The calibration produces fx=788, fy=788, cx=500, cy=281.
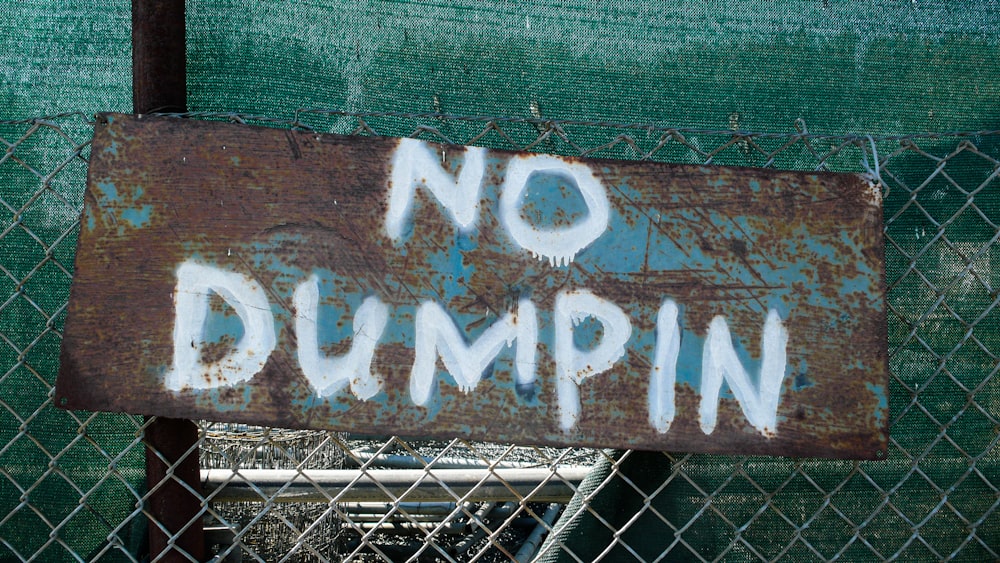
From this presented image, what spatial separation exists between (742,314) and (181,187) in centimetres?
112

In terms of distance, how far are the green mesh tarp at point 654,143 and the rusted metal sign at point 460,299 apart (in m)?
0.24

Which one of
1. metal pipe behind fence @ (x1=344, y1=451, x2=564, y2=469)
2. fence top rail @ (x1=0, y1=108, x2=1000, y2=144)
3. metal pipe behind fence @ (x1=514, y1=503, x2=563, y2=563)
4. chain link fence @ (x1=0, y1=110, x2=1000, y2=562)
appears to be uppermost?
fence top rail @ (x1=0, y1=108, x2=1000, y2=144)

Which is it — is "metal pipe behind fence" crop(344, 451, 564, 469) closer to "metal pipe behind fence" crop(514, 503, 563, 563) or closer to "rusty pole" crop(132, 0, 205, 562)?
"metal pipe behind fence" crop(514, 503, 563, 563)

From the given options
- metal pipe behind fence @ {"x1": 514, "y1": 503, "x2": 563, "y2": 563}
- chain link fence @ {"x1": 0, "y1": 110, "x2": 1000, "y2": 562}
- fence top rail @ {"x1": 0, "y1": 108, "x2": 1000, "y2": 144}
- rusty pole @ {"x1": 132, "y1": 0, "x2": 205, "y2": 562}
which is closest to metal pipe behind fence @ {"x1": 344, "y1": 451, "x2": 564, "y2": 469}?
metal pipe behind fence @ {"x1": 514, "y1": 503, "x2": 563, "y2": 563}

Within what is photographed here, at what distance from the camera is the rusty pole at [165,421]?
1.62m

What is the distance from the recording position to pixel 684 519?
180 cm

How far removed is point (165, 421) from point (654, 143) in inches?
48.5

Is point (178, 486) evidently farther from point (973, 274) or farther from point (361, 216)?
point (973, 274)

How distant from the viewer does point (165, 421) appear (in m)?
1.63

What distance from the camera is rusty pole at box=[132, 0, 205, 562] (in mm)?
1624

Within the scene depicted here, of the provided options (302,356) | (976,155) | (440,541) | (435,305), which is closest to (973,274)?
(976,155)

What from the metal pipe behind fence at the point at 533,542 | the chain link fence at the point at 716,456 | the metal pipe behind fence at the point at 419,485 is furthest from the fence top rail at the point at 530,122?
the metal pipe behind fence at the point at 533,542

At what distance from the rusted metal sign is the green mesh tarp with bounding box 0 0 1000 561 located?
0.24m

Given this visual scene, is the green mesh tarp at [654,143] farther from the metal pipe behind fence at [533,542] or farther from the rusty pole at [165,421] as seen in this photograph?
the metal pipe behind fence at [533,542]
